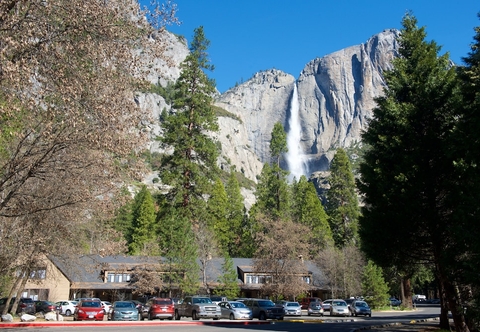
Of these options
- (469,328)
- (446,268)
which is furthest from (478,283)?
(469,328)

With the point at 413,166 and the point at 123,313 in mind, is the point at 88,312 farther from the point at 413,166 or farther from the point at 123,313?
the point at 413,166

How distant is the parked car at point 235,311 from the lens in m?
30.6

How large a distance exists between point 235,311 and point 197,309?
8.95ft

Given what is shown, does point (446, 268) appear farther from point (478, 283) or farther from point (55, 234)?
point (55, 234)

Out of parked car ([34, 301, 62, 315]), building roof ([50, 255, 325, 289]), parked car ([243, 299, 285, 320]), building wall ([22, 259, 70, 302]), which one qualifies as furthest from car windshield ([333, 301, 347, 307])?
building wall ([22, 259, 70, 302])

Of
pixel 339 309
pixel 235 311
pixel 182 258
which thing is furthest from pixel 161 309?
pixel 339 309

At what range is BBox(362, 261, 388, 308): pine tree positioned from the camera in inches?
2019

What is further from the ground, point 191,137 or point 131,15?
point 191,137

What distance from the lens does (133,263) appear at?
50000 millimetres

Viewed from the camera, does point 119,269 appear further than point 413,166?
Yes

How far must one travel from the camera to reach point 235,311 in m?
30.7

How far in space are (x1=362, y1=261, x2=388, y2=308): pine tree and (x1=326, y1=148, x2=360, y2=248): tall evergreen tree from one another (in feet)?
52.3

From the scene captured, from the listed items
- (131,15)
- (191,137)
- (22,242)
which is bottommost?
(22,242)

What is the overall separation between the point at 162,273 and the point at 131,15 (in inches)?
1450
